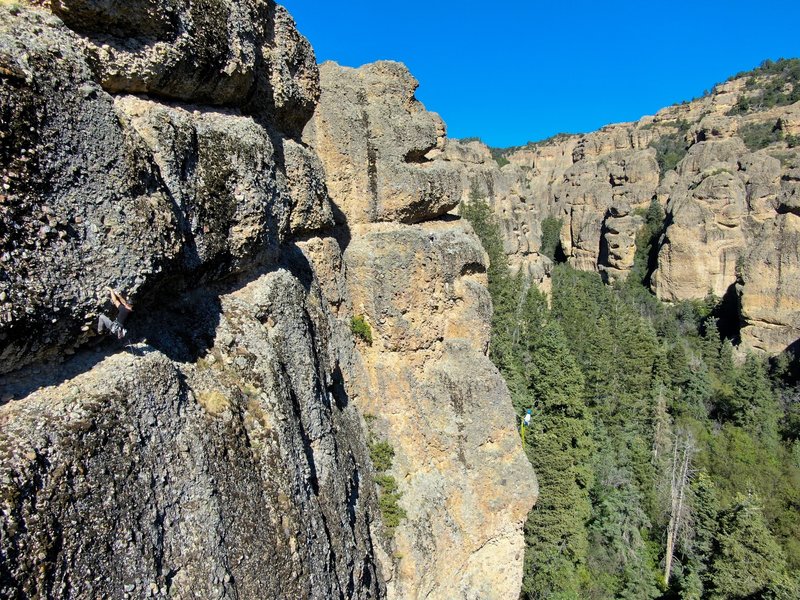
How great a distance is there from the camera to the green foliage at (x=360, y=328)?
11.7 meters

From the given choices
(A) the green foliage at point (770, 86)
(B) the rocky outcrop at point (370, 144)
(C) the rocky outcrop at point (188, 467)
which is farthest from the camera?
(A) the green foliage at point (770, 86)

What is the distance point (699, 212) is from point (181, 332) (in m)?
56.3

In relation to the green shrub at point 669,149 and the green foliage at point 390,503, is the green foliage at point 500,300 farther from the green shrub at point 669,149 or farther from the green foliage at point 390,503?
the green shrub at point 669,149

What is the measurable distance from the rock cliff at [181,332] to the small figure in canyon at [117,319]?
0.10m

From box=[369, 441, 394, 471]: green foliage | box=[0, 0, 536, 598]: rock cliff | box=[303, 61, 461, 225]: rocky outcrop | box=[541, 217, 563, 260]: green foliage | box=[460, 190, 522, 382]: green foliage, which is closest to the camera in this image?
box=[0, 0, 536, 598]: rock cliff

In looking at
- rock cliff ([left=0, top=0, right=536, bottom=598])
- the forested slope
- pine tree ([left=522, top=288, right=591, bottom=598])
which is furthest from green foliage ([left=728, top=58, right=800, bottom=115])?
rock cliff ([left=0, top=0, right=536, bottom=598])

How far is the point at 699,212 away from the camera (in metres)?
51.3

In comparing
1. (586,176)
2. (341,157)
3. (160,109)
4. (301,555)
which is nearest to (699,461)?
(341,157)

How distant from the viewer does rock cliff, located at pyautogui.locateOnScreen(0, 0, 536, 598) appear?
4.00m

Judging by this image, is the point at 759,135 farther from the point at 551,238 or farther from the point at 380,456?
the point at 380,456

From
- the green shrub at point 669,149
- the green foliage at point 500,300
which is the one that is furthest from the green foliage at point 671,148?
the green foliage at point 500,300

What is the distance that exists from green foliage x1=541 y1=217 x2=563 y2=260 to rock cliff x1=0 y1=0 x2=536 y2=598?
69.9m

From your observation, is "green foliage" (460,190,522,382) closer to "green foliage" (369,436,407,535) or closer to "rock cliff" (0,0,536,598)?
"green foliage" (369,436,407,535)

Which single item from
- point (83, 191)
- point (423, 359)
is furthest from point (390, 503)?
point (83, 191)
